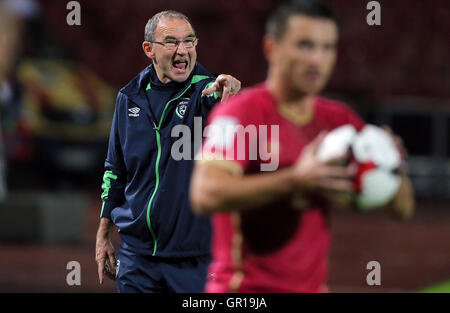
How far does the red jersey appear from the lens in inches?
147

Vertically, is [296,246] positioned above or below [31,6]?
below

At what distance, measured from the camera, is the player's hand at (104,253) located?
18.9 feet

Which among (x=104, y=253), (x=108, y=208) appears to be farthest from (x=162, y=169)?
(x=104, y=253)

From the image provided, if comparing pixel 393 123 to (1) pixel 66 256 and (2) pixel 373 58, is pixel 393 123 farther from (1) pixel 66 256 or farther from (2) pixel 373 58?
(1) pixel 66 256

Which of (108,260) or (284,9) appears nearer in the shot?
(284,9)

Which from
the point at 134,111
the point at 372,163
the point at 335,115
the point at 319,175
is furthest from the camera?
the point at 134,111

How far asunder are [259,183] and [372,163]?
464mm

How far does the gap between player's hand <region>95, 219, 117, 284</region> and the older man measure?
0.02 meters

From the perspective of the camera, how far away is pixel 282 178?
11.3 feet

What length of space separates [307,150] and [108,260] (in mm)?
2630

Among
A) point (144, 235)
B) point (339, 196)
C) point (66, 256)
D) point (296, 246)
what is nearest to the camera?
point (339, 196)

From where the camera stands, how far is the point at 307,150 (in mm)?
3510

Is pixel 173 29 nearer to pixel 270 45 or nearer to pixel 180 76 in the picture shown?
pixel 180 76
